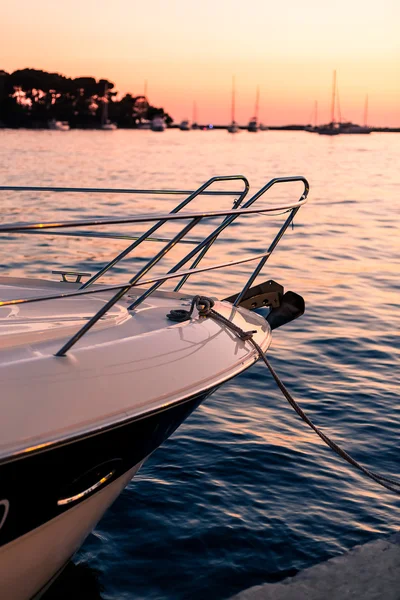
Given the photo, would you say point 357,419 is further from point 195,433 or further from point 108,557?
point 108,557

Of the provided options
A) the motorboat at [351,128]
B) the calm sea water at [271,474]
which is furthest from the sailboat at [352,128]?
the calm sea water at [271,474]

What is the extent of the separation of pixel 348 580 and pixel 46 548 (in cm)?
153

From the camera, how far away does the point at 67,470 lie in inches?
111

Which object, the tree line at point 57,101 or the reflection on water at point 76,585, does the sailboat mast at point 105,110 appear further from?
the reflection on water at point 76,585

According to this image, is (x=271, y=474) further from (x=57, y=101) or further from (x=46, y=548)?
(x=57, y=101)

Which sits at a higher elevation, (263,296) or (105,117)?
(105,117)

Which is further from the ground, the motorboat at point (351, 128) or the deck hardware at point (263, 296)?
the motorboat at point (351, 128)

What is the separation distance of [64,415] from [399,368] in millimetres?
4837

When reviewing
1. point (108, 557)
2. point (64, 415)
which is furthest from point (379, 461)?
point (64, 415)

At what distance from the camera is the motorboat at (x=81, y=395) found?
105 inches

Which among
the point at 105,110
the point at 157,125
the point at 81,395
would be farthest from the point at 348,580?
the point at 157,125

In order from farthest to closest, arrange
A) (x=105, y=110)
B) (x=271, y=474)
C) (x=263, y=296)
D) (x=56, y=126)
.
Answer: (x=105, y=110) < (x=56, y=126) < (x=271, y=474) < (x=263, y=296)

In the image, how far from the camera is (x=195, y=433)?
18.0ft

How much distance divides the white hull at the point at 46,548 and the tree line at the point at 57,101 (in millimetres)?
128130
